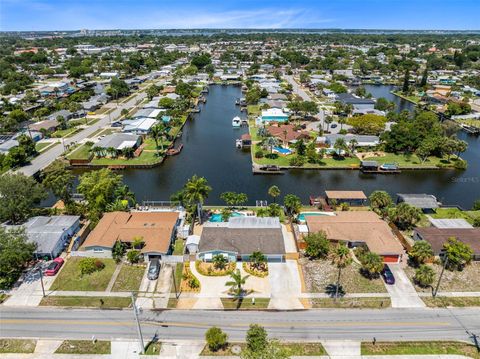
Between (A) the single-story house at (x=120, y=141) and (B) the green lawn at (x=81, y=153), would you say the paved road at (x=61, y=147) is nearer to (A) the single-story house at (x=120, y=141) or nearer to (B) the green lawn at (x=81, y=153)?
(B) the green lawn at (x=81, y=153)

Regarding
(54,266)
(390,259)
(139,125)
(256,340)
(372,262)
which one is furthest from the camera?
(139,125)

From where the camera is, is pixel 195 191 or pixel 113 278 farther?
pixel 195 191

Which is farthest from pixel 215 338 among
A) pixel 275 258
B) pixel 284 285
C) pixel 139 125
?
pixel 139 125

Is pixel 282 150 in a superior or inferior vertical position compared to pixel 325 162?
superior

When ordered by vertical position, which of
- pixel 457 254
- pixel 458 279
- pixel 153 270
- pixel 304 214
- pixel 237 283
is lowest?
pixel 458 279

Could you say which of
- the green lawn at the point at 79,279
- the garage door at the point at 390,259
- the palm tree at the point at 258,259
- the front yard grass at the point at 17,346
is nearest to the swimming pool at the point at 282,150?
the garage door at the point at 390,259

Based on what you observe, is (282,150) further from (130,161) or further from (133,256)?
(133,256)

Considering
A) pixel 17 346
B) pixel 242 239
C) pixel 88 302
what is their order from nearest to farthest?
pixel 17 346
pixel 88 302
pixel 242 239

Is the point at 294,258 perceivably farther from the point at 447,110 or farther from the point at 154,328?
the point at 447,110
